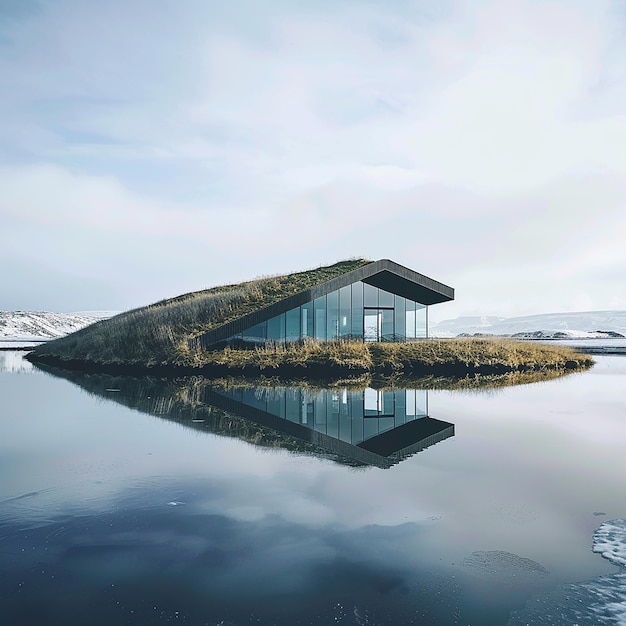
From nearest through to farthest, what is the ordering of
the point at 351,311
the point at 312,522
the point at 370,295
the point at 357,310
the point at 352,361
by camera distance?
the point at 312,522
the point at 352,361
the point at 351,311
the point at 357,310
the point at 370,295

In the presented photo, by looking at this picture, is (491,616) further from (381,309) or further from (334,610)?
(381,309)

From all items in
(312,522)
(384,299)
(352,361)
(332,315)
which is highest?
(384,299)

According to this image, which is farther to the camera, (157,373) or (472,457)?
(157,373)

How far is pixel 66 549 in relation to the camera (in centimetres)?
Result: 567

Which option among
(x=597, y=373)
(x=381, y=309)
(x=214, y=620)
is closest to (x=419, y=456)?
(x=214, y=620)

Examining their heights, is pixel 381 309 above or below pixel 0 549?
above

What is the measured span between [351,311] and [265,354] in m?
7.61

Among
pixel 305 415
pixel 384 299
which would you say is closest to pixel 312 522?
pixel 305 415

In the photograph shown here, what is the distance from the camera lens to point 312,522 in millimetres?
6473

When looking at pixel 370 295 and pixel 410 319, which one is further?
pixel 410 319

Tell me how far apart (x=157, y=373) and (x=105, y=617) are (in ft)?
79.0

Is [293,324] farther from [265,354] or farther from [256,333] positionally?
[265,354]

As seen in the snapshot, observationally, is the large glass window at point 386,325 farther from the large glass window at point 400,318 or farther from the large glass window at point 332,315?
the large glass window at point 332,315

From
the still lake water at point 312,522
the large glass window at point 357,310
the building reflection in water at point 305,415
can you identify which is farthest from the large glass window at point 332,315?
the still lake water at point 312,522
